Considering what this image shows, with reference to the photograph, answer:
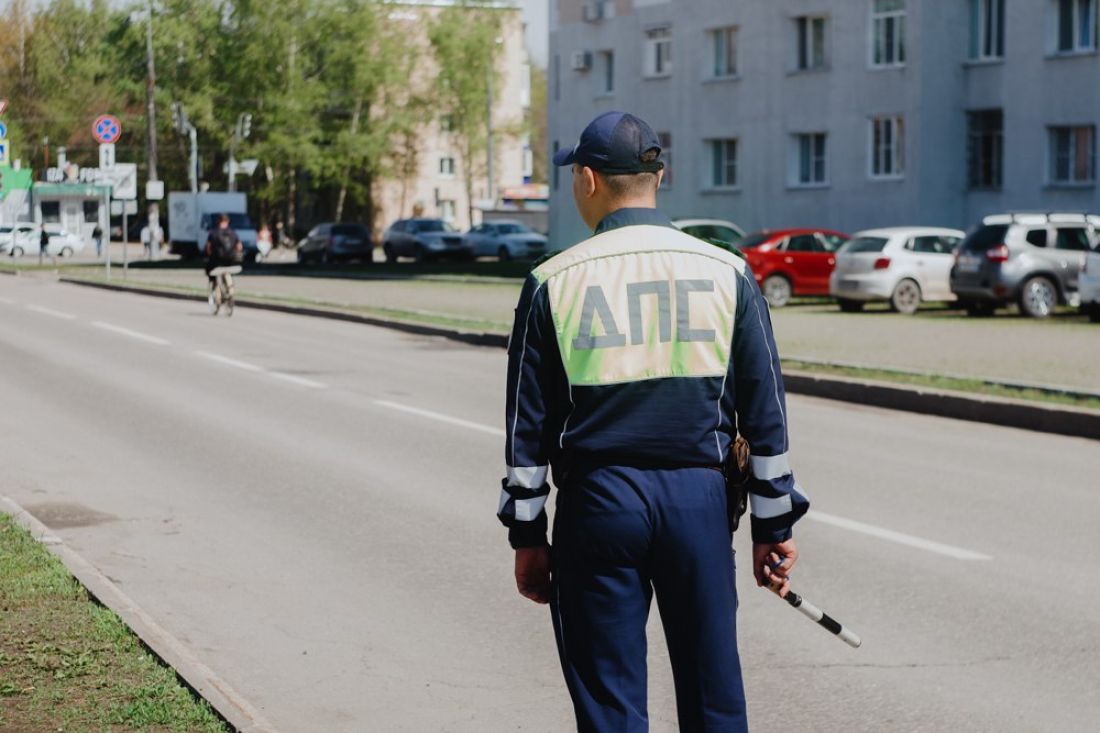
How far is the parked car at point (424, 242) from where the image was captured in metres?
63.2

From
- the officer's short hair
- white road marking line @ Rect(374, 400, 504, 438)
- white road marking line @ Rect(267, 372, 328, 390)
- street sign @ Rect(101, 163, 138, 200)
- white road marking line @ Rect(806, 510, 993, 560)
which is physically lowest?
white road marking line @ Rect(806, 510, 993, 560)

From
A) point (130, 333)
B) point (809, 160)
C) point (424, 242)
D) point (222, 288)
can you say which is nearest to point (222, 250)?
point (222, 288)

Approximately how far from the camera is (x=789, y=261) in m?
32.9

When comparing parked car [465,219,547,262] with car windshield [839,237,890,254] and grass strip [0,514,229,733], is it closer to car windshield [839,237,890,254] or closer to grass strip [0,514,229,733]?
car windshield [839,237,890,254]

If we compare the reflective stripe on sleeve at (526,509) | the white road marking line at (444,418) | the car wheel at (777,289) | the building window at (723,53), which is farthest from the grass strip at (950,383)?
the building window at (723,53)

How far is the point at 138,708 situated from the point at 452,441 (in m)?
7.54

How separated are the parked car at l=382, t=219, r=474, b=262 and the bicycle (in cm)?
3295

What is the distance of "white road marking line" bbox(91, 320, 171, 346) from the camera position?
23261mm

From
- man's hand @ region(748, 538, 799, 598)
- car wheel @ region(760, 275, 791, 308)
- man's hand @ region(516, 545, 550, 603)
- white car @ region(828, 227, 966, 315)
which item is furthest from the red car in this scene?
man's hand @ region(516, 545, 550, 603)

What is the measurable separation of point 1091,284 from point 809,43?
2036cm

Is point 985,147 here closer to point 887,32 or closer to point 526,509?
point 887,32

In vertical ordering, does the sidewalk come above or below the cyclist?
below

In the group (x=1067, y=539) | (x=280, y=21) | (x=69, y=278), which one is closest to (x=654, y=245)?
(x=1067, y=539)

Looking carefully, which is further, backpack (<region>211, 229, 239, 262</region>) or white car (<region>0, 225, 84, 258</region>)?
white car (<region>0, 225, 84, 258</region>)
